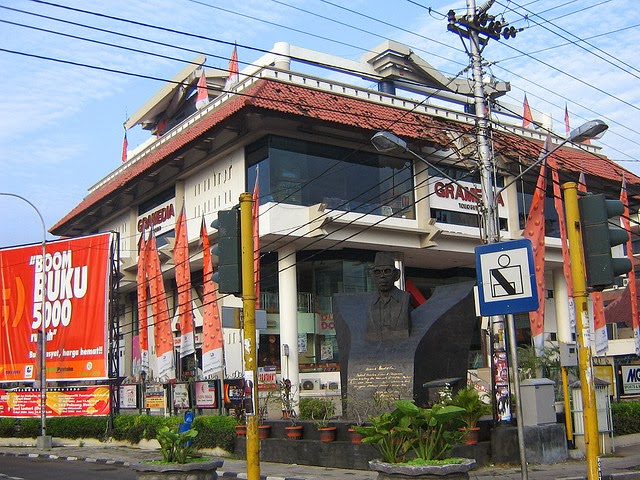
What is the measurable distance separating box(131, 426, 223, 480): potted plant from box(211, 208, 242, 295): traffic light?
2759 millimetres

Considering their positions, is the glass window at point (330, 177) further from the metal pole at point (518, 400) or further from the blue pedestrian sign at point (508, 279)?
the blue pedestrian sign at point (508, 279)

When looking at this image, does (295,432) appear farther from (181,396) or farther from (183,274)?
(183,274)

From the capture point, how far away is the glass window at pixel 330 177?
35875 millimetres

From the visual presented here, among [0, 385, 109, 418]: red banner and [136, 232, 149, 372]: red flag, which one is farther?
[136, 232, 149, 372]: red flag

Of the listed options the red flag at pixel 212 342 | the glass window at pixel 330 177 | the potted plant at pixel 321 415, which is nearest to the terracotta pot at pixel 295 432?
the potted plant at pixel 321 415

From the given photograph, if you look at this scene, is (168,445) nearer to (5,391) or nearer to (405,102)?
(5,391)

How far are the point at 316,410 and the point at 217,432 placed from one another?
341cm

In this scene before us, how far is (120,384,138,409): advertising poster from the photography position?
29234 millimetres

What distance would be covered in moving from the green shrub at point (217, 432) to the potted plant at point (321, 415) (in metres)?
2.12

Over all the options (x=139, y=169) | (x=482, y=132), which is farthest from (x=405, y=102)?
(x=482, y=132)

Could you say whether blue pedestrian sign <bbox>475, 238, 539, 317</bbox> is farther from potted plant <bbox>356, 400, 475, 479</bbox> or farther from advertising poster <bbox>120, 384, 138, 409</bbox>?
advertising poster <bbox>120, 384, 138, 409</bbox>

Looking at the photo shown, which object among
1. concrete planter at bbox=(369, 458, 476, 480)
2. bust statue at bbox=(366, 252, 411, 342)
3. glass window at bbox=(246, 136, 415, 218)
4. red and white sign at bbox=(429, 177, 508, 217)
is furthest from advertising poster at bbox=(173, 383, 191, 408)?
concrete planter at bbox=(369, 458, 476, 480)

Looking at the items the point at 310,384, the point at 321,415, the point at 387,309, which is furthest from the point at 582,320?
the point at 310,384

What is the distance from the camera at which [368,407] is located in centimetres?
1814
